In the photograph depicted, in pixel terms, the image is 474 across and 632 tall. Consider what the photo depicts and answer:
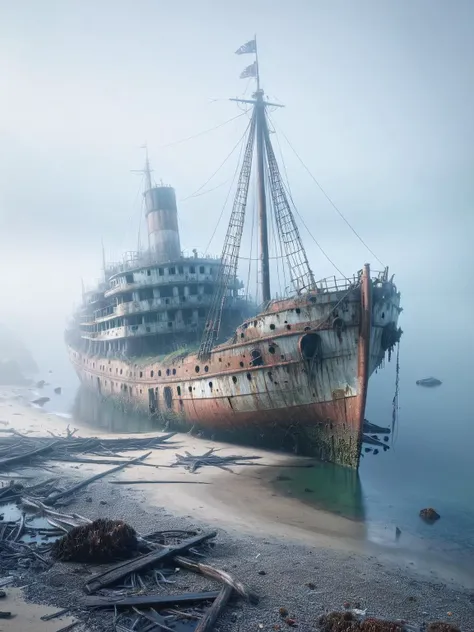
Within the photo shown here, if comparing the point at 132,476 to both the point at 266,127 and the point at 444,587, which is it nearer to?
the point at 444,587

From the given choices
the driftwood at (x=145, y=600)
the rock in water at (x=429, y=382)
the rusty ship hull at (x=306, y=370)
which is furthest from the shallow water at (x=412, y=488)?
the rock in water at (x=429, y=382)

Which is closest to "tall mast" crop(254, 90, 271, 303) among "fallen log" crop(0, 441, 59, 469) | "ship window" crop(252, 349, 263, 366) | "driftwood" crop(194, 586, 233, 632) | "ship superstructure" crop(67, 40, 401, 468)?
"ship superstructure" crop(67, 40, 401, 468)

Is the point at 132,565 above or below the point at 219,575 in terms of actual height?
above

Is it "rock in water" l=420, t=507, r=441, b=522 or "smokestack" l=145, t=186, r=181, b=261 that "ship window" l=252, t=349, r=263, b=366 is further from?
"smokestack" l=145, t=186, r=181, b=261

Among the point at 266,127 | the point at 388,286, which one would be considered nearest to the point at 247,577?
the point at 388,286

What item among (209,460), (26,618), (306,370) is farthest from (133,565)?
(306,370)

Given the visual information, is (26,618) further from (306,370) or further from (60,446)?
(60,446)
